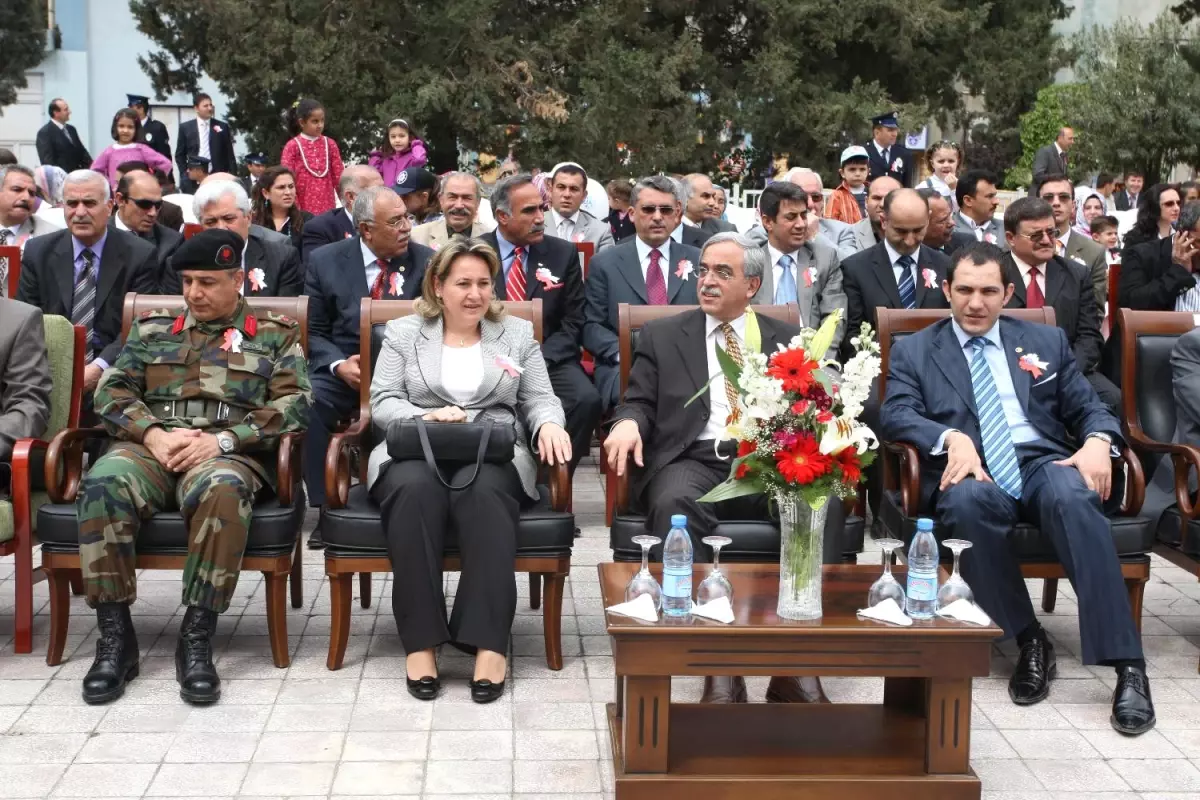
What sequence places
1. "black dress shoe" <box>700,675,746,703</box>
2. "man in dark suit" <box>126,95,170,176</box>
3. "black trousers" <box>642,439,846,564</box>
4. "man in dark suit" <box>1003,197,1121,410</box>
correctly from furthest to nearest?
"man in dark suit" <box>126,95,170,176</box> → "man in dark suit" <box>1003,197,1121,410</box> → "black trousers" <box>642,439,846,564</box> → "black dress shoe" <box>700,675,746,703</box>

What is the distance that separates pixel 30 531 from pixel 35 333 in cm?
75

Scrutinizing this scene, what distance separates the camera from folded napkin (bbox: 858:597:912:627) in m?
3.71

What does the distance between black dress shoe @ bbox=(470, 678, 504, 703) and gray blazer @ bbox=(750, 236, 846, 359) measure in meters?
2.97

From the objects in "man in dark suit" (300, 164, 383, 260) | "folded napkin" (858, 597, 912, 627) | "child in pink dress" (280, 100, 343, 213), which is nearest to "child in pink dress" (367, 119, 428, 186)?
"child in pink dress" (280, 100, 343, 213)

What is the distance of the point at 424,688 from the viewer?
451 centimetres

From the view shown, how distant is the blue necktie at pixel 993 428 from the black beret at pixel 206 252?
8.53 ft

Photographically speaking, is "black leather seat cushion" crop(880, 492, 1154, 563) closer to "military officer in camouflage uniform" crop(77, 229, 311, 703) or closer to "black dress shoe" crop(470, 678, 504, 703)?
"black dress shoe" crop(470, 678, 504, 703)

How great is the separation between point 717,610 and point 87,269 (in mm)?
3906

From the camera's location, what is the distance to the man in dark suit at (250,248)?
6.68m

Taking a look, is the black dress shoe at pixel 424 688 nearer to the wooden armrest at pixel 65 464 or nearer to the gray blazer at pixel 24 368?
the wooden armrest at pixel 65 464

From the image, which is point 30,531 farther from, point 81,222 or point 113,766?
point 81,222

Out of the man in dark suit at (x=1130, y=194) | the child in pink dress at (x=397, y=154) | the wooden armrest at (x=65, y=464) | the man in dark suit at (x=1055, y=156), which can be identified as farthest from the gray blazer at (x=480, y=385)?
the man in dark suit at (x=1130, y=194)

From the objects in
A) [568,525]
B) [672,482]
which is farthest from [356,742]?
[672,482]

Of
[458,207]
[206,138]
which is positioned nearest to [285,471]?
[458,207]
